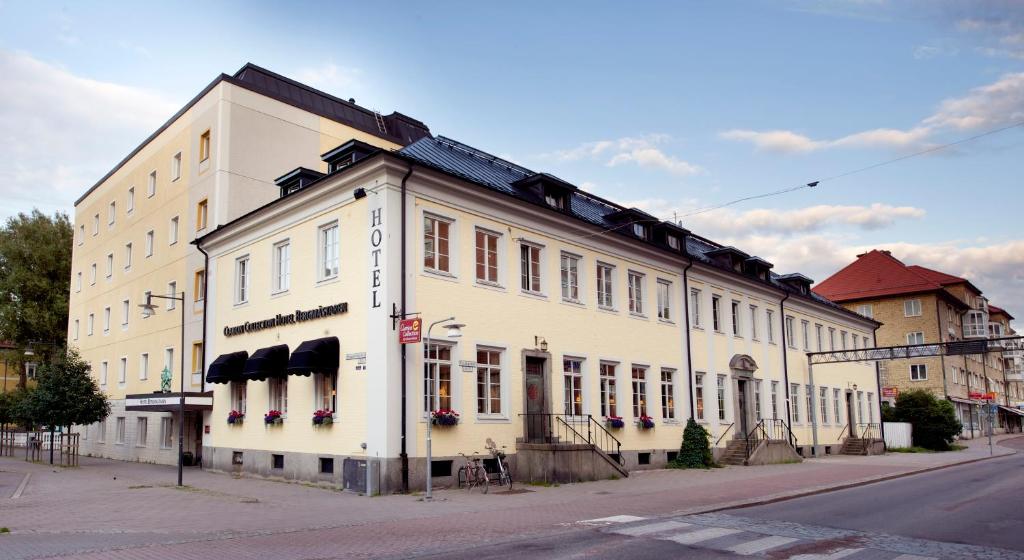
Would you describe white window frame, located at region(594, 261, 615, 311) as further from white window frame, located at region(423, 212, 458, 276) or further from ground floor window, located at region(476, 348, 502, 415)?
white window frame, located at region(423, 212, 458, 276)

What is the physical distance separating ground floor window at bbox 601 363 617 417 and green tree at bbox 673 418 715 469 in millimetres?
3415

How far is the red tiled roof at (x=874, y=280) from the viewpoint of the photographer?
65.7m

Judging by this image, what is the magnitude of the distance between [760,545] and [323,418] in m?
12.1

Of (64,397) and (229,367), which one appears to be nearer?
(229,367)

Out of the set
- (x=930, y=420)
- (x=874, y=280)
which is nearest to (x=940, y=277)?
(x=874, y=280)

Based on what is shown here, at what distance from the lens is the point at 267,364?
833 inches

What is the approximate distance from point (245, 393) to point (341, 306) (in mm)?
6499

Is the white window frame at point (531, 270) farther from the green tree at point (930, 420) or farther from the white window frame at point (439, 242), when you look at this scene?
the green tree at point (930, 420)

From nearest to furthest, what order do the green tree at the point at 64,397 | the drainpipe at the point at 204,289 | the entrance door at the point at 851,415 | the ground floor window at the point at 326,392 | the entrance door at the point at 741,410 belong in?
the ground floor window at the point at 326,392 < the drainpipe at the point at 204,289 < the green tree at the point at 64,397 < the entrance door at the point at 741,410 < the entrance door at the point at 851,415

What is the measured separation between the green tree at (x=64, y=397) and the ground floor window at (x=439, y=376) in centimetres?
1804

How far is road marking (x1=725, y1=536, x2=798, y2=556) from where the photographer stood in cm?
1048

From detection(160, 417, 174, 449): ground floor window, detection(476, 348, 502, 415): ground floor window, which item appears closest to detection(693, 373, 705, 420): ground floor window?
detection(476, 348, 502, 415): ground floor window

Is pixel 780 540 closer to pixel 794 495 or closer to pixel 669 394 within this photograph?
pixel 794 495

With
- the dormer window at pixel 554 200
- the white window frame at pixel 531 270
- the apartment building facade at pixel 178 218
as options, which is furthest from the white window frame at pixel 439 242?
the apartment building facade at pixel 178 218
